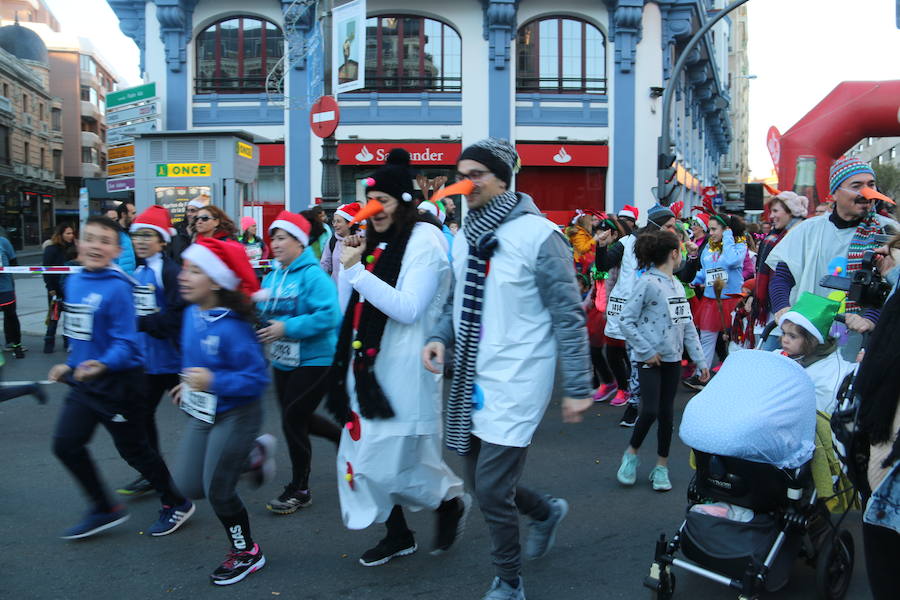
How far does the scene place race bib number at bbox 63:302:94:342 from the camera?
4.20 meters

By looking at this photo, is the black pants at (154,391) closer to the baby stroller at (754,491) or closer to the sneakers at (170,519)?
the sneakers at (170,519)

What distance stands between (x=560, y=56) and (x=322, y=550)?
827 inches

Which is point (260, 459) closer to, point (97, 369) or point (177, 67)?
point (97, 369)

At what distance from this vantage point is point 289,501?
4.78 meters

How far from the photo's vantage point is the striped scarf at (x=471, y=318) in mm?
3432

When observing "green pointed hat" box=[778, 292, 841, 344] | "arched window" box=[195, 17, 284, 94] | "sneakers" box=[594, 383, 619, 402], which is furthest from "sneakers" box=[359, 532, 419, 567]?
"arched window" box=[195, 17, 284, 94]

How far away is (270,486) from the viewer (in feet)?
17.4

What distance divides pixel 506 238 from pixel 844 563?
82.6 inches

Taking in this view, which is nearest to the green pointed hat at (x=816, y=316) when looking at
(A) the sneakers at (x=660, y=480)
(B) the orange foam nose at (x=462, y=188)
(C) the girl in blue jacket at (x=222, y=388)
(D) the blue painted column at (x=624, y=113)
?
(A) the sneakers at (x=660, y=480)

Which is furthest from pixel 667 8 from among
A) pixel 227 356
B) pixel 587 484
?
pixel 227 356

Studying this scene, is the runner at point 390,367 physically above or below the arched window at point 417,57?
below

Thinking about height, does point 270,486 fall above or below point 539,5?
below

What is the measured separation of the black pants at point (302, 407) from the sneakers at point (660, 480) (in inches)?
78.6

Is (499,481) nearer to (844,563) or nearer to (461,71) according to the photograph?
(844,563)
